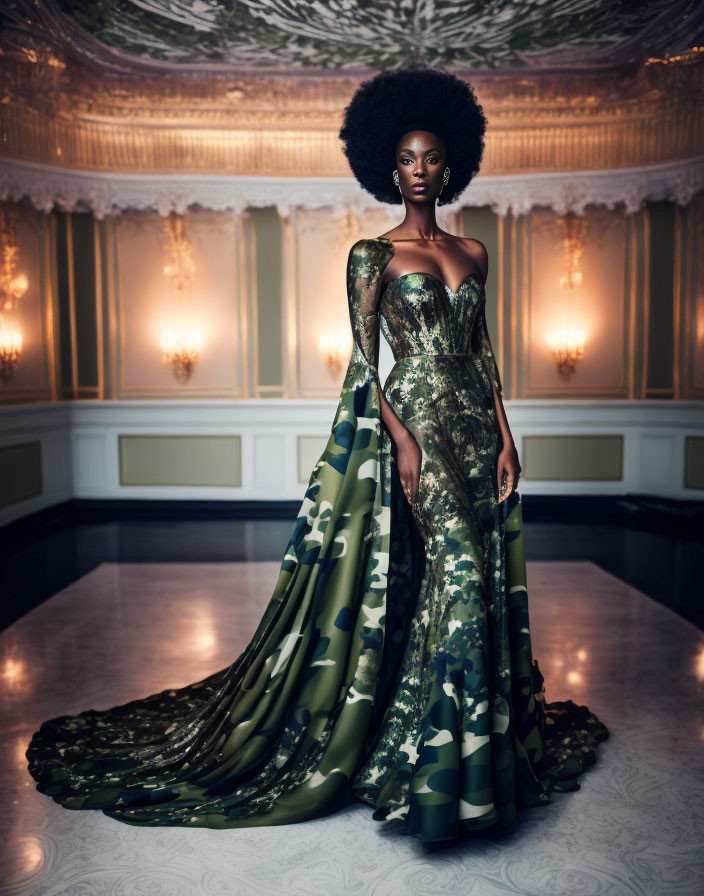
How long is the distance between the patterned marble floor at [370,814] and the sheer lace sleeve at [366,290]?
1.24 metres

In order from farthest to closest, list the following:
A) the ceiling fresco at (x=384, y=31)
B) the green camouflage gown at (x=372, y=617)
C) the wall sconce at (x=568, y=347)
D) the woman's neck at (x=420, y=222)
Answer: the wall sconce at (x=568, y=347) → the ceiling fresco at (x=384, y=31) → the woman's neck at (x=420, y=222) → the green camouflage gown at (x=372, y=617)

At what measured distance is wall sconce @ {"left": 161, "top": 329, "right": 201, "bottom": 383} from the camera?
24.9 feet

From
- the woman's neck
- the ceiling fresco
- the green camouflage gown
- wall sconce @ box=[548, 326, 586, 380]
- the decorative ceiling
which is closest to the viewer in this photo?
the green camouflage gown

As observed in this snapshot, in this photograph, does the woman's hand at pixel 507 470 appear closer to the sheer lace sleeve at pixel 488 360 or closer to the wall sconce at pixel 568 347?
the sheer lace sleeve at pixel 488 360

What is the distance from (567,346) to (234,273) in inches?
124

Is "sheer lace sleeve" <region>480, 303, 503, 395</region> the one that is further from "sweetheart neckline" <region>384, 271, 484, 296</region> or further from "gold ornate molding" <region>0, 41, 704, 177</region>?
"gold ornate molding" <region>0, 41, 704, 177</region>

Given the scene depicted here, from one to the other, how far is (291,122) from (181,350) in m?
2.28

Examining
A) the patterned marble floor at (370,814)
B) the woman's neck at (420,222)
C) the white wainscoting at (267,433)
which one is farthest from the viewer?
the white wainscoting at (267,433)

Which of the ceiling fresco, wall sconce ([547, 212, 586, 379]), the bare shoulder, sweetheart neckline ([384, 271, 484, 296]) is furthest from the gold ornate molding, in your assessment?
sweetheart neckline ([384, 271, 484, 296])

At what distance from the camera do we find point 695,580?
4.88 m

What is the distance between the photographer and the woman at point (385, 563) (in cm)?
219

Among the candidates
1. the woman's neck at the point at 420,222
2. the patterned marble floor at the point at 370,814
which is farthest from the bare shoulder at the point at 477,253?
the patterned marble floor at the point at 370,814

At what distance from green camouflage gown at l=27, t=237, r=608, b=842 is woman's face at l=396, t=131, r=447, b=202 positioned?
6.4 inches

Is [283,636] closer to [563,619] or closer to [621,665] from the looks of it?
[621,665]
